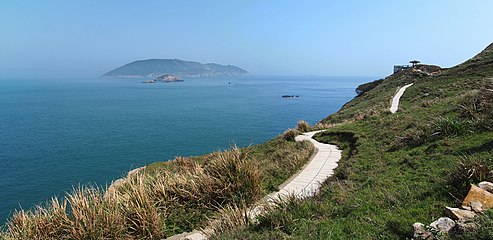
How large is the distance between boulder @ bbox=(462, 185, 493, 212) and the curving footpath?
293 cm

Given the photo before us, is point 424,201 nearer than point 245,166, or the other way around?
point 424,201

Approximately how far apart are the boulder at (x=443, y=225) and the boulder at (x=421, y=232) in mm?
83

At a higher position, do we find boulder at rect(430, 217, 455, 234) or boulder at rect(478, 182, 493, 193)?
boulder at rect(478, 182, 493, 193)

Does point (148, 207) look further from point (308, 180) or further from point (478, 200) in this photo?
point (478, 200)

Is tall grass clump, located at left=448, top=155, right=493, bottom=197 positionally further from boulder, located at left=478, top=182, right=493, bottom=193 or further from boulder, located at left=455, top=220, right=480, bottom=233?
boulder, located at left=455, top=220, right=480, bottom=233

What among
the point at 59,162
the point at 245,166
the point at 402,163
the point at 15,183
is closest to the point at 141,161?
the point at 59,162

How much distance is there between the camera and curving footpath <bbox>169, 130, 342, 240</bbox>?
620cm

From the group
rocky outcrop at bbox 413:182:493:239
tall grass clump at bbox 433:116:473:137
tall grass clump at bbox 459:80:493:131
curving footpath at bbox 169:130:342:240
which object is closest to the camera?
rocky outcrop at bbox 413:182:493:239

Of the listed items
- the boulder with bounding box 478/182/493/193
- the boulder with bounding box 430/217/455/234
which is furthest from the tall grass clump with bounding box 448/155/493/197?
the boulder with bounding box 430/217/455/234

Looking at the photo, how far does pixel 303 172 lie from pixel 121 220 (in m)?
6.45

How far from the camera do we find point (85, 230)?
5.38m

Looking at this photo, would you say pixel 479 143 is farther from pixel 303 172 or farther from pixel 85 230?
pixel 85 230

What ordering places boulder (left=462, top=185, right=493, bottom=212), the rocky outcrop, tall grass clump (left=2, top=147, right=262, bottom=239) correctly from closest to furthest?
the rocky outcrop, boulder (left=462, top=185, right=493, bottom=212), tall grass clump (left=2, top=147, right=262, bottom=239)

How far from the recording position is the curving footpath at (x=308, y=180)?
6.20 meters
